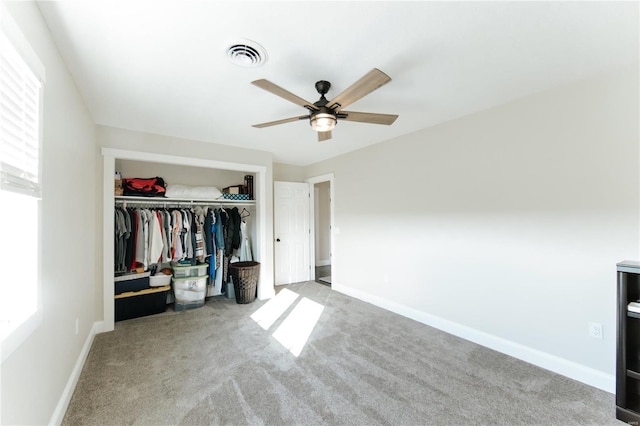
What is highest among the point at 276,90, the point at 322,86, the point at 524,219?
the point at 322,86

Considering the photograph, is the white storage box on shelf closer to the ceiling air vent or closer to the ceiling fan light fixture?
the ceiling fan light fixture

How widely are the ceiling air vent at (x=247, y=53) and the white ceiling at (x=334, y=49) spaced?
49mm

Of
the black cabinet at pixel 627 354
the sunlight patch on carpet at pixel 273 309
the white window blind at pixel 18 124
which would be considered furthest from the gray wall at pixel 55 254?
the black cabinet at pixel 627 354

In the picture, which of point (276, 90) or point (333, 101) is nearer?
point (276, 90)

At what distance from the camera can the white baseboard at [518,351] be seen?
2.16 metres

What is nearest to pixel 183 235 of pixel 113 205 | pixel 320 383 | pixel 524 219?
pixel 113 205

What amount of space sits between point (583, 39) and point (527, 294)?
6.78 ft

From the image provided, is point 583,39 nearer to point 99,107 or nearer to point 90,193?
point 99,107

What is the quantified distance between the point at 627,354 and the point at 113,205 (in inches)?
193

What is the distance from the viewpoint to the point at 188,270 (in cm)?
404

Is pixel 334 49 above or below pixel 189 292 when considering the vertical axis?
above

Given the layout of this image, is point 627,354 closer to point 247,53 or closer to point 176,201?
point 247,53

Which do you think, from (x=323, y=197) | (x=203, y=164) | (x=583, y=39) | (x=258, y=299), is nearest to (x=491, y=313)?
(x=583, y=39)

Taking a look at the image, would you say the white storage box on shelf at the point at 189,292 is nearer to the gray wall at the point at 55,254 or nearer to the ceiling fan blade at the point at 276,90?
the gray wall at the point at 55,254
